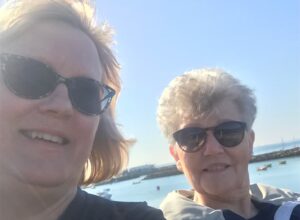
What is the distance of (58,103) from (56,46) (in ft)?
0.89

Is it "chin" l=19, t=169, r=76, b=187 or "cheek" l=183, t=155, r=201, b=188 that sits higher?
"chin" l=19, t=169, r=76, b=187

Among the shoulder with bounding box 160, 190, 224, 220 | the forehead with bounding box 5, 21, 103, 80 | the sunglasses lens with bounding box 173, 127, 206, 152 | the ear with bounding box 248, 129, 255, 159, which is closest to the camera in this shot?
the forehead with bounding box 5, 21, 103, 80

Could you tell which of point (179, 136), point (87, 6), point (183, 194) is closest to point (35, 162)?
point (87, 6)

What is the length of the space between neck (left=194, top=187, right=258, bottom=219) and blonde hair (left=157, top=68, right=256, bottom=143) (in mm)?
493

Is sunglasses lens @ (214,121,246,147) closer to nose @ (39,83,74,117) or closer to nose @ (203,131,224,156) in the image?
nose @ (203,131,224,156)

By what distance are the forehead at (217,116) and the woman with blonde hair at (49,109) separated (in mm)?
832

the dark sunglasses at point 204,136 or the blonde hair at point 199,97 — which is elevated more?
the blonde hair at point 199,97

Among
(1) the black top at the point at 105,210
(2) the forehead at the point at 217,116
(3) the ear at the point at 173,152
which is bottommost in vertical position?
(3) the ear at the point at 173,152

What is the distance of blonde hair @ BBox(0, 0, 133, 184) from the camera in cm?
197

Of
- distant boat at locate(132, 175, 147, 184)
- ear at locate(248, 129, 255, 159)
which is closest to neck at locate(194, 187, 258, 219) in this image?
ear at locate(248, 129, 255, 159)

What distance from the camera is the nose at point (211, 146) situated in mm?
2797

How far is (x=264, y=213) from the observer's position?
2.96 meters

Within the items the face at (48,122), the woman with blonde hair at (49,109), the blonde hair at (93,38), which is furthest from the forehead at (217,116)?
the face at (48,122)

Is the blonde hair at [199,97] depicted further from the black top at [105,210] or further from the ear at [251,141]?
the black top at [105,210]
